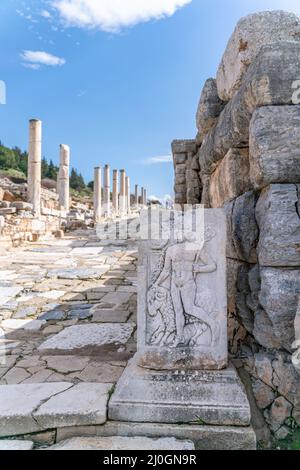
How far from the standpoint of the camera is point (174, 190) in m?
5.30

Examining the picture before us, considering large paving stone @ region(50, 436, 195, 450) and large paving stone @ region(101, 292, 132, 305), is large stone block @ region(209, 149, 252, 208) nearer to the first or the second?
large paving stone @ region(50, 436, 195, 450)

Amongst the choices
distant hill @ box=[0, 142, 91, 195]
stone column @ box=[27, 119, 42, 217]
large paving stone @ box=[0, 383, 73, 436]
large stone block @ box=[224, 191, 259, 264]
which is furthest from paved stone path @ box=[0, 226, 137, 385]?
distant hill @ box=[0, 142, 91, 195]

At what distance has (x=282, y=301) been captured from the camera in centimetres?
190

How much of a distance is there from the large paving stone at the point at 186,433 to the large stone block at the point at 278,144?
1.50 metres

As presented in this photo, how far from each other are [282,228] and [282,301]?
0.44 m

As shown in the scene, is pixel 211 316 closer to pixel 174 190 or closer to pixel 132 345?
pixel 132 345

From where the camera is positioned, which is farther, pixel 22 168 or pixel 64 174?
pixel 22 168

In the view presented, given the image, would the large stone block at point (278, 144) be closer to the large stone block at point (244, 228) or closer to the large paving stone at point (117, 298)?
the large stone block at point (244, 228)

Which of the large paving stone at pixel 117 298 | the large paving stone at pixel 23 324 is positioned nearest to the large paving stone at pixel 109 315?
the large paving stone at pixel 117 298

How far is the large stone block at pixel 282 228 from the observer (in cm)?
191

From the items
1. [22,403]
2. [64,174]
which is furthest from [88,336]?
[64,174]

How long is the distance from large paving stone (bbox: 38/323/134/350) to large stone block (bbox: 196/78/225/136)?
245 centimetres

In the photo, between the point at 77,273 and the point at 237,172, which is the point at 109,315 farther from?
the point at 77,273

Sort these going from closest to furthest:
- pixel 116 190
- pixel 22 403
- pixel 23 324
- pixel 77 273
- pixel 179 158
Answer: pixel 22 403 → pixel 23 324 → pixel 179 158 → pixel 77 273 → pixel 116 190
